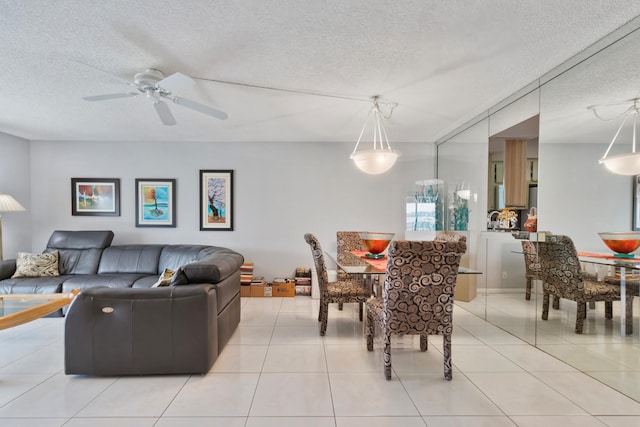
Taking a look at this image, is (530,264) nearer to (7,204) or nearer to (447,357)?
(447,357)

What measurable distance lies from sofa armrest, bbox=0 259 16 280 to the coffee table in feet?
3.62

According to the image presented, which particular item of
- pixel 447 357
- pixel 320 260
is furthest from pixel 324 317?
pixel 447 357

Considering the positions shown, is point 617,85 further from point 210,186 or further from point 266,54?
point 210,186

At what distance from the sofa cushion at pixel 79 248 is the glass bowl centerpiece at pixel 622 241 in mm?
5460

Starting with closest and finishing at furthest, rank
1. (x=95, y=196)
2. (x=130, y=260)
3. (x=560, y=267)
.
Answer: (x=560, y=267) → (x=130, y=260) → (x=95, y=196)

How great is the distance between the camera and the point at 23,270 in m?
3.81

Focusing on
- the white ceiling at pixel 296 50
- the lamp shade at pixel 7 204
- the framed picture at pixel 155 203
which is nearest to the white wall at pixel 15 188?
the lamp shade at pixel 7 204

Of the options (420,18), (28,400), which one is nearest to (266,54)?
(420,18)

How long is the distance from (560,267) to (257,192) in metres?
3.84

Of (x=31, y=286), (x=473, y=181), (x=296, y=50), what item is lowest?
(x=31, y=286)

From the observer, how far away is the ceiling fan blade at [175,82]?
6.93 feet

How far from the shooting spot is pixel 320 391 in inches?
80.9

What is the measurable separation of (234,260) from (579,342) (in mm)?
2983

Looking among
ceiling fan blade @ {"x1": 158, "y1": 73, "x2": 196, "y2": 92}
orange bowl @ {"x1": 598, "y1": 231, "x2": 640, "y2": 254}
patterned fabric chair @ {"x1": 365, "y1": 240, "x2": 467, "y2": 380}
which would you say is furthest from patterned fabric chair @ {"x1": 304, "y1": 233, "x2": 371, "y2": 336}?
orange bowl @ {"x1": 598, "y1": 231, "x2": 640, "y2": 254}
